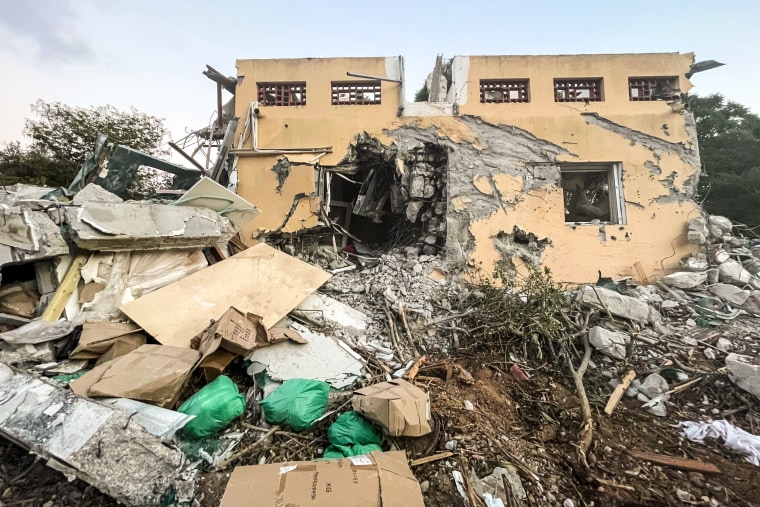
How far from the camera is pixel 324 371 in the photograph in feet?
10.4

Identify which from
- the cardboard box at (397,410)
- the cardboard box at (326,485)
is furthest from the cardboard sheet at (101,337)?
the cardboard box at (397,410)

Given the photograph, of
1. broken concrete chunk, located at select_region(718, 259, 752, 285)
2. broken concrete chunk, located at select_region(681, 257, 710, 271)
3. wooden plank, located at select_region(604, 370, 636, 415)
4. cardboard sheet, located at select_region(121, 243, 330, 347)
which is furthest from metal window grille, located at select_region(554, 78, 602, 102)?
cardboard sheet, located at select_region(121, 243, 330, 347)

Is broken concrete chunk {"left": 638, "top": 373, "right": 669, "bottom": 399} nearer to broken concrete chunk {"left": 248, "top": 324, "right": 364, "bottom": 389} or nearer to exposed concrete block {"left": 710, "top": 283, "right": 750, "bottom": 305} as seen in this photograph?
broken concrete chunk {"left": 248, "top": 324, "right": 364, "bottom": 389}

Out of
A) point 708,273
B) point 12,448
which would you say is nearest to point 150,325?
point 12,448

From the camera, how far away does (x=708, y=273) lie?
5422mm

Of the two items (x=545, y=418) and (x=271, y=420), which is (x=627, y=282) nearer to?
(x=545, y=418)

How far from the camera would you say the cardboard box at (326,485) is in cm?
157

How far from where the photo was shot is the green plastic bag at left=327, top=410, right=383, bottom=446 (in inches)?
89.7

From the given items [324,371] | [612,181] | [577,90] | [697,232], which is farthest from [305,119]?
[697,232]

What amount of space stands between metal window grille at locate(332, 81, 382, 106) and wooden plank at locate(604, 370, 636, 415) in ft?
18.9

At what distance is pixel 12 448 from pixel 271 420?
1720 mm

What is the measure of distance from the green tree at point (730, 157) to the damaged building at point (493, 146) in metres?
6.95

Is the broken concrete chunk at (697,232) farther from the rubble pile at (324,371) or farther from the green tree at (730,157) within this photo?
the green tree at (730,157)

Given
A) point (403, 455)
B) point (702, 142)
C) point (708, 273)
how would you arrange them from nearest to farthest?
point (403, 455), point (708, 273), point (702, 142)
